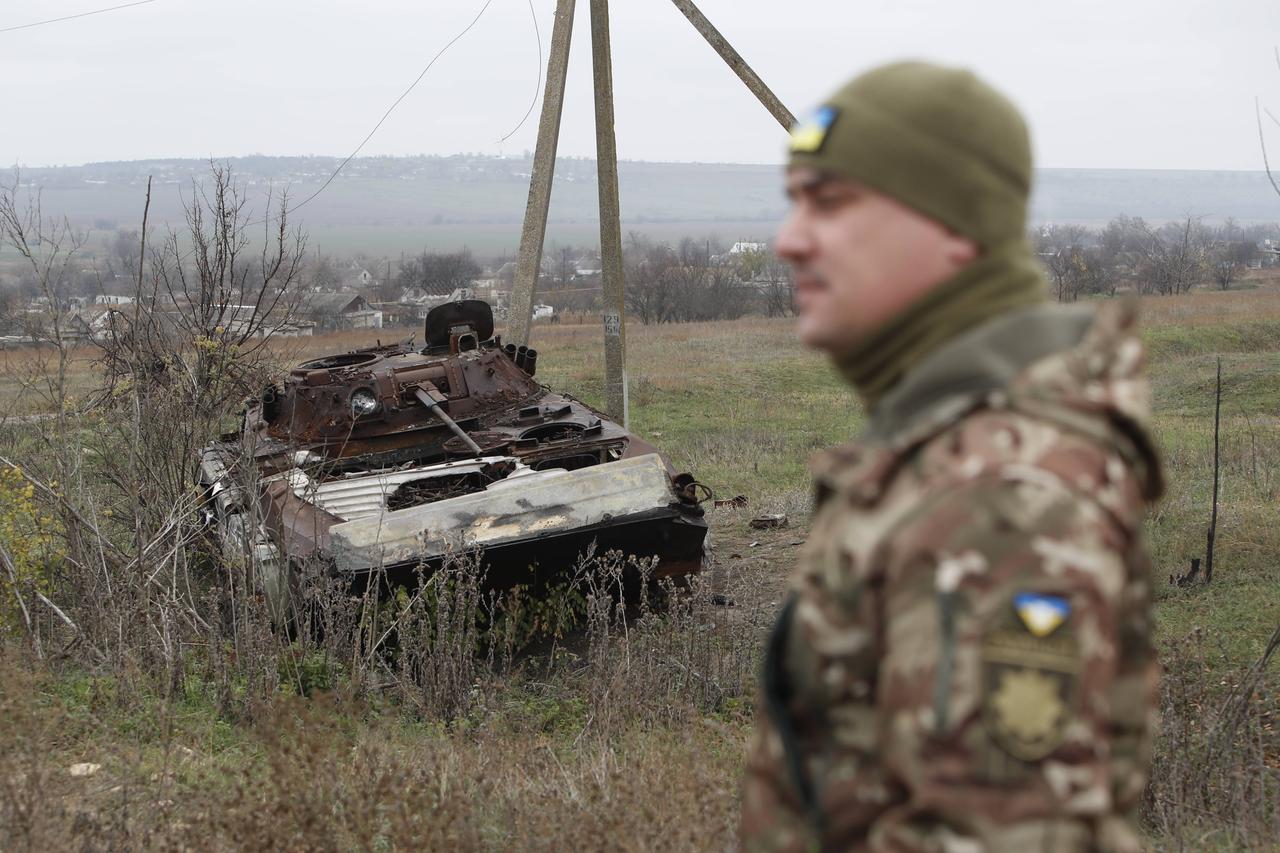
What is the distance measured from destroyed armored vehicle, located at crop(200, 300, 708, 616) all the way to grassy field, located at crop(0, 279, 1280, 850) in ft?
2.02

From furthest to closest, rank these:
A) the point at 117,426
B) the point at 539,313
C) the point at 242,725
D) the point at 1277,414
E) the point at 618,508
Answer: the point at 539,313 < the point at 1277,414 < the point at 117,426 < the point at 618,508 < the point at 242,725

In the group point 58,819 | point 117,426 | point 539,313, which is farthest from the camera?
point 539,313

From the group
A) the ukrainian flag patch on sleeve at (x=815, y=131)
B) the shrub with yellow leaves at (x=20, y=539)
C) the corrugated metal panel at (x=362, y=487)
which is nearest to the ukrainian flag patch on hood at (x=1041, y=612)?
the ukrainian flag patch on sleeve at (x=815, y=131)

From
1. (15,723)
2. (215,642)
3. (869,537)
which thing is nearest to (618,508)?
(215,642)

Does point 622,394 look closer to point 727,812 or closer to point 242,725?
point 242,725

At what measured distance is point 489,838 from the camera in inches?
161

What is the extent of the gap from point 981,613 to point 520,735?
489 centimetres

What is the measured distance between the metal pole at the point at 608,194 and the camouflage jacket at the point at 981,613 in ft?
34.1

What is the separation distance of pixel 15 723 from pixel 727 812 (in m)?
2.72

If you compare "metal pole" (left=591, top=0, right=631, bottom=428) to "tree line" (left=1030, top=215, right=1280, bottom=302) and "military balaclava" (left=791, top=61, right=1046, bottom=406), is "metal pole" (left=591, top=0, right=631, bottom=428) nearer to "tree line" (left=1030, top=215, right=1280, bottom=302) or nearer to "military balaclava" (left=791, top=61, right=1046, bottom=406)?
"military balaclava" (left=791, top=61, right=1046, bottom=406)

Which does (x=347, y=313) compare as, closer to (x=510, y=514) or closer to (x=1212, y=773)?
(x=510, y=514)

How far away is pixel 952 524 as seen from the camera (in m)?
1.33

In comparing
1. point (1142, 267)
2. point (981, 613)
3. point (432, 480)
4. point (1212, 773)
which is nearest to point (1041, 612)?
point (981, 613)

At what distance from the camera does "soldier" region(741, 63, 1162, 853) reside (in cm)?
128
